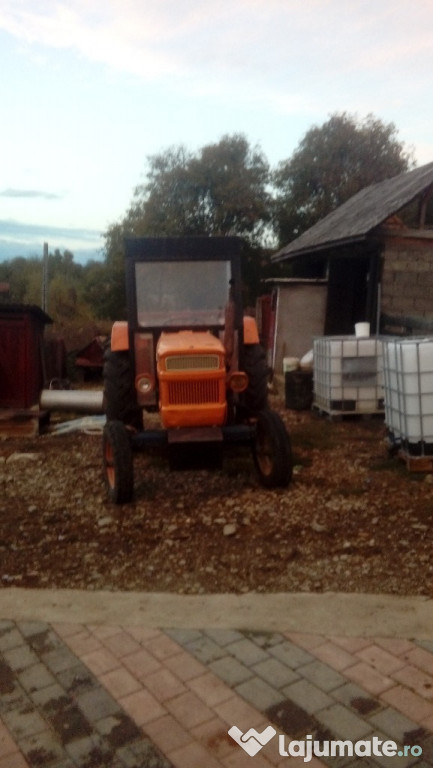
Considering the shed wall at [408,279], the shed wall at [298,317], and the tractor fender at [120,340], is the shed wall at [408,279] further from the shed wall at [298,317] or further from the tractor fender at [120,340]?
the tractor fender at [120,340]

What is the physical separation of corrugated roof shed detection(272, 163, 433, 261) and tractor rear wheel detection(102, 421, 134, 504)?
7.50 meters

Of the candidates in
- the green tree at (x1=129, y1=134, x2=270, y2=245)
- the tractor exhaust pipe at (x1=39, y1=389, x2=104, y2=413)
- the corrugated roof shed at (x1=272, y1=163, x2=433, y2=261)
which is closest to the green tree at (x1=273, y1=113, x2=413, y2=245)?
the green tree at (x1=129, y1=134, x2=270, y2=245)

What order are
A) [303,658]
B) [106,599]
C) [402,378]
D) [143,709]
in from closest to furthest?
1. [143,709]
2. [303,658]
3. [106,599]
4. [402,378]

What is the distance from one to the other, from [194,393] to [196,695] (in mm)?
Answer: 3224

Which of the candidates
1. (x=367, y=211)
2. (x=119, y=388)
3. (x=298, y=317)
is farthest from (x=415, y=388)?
(x=367, y=211)

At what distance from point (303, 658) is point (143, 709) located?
804mm

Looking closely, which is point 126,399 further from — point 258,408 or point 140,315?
point 258,408

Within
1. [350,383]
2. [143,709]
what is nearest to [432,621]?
[143,709]

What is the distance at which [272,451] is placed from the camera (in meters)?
5.96

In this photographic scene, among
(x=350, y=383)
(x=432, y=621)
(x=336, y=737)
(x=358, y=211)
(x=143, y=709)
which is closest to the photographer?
(x=336, y=737)

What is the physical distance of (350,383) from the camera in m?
9.16

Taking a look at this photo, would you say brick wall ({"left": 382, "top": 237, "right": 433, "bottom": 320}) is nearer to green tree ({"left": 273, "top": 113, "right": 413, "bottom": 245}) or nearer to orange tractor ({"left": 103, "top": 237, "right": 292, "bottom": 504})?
orange tractor ({"left": 103, "top": 237, "right": 292, "bottom": 504})

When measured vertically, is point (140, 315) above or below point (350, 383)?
above

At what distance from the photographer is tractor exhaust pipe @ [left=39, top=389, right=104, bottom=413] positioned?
33.5 ft
